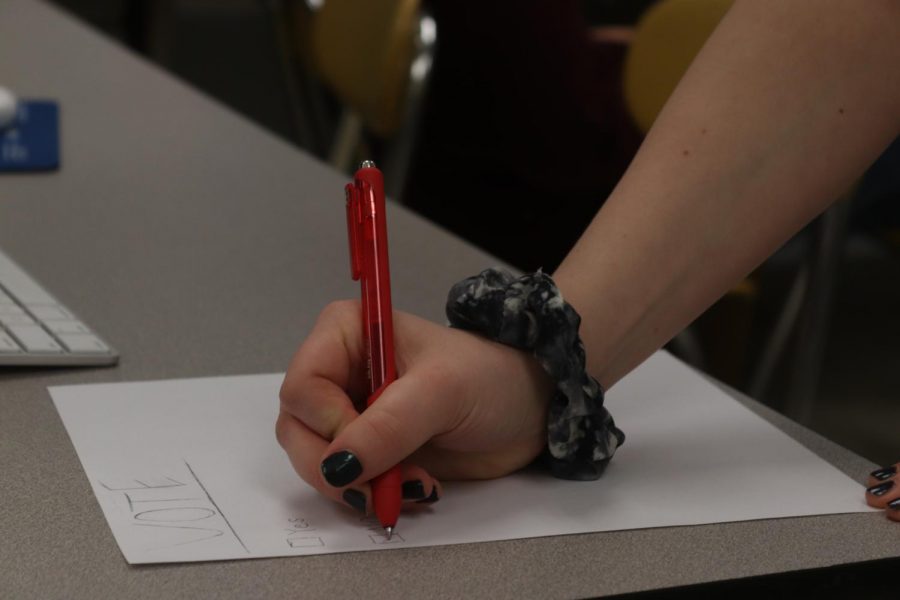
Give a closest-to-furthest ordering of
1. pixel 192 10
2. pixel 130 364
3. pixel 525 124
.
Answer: pixel 130 364, pixel 525 124, pixel 192 10

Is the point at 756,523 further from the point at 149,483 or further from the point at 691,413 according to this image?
the point at 149,483

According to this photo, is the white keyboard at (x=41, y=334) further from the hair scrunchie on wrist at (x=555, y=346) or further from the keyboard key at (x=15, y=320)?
the hair scrunchie on wrist at (x=555, y=346)

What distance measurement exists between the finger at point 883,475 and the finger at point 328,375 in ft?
0.75

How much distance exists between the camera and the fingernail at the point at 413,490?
487 mm

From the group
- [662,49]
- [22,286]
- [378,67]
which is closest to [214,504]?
[22,286]

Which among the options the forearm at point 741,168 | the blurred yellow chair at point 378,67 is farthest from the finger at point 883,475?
the blurred yellow chair at point 378,67

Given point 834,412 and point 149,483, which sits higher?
point 149,483

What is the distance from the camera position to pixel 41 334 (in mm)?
649

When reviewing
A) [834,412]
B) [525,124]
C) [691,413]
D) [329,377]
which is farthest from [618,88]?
[329,377]

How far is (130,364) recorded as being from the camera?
646mm

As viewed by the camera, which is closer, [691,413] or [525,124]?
[691,413]

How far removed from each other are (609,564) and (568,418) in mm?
85

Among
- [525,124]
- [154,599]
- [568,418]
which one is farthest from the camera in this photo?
[525,124]

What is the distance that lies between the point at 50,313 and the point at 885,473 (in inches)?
17.6
